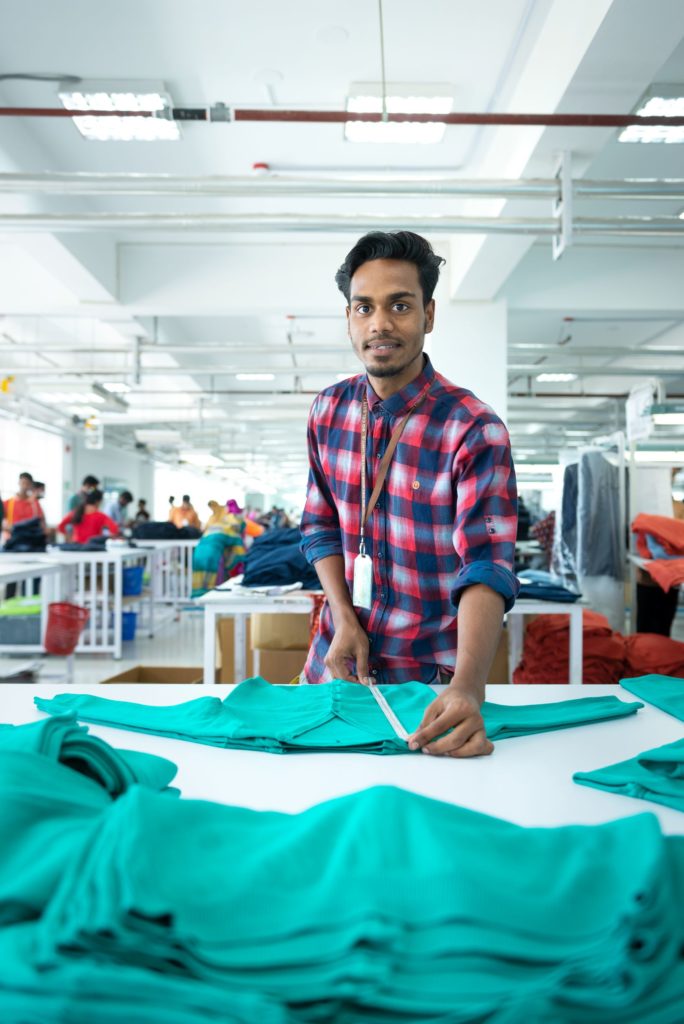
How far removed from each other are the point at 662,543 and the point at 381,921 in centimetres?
452

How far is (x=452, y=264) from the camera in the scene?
6.68m

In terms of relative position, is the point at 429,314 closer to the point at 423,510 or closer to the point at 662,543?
the point at 423,510

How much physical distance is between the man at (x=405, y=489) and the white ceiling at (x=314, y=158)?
2324 millimetres

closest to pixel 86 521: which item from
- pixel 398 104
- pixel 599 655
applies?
pixel 398 104

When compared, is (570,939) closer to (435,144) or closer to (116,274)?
(435,144)

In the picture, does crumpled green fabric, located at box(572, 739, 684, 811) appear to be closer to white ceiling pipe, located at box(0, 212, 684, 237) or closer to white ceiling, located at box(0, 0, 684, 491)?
white ceiling, located at box(0, 0, 684, 491)

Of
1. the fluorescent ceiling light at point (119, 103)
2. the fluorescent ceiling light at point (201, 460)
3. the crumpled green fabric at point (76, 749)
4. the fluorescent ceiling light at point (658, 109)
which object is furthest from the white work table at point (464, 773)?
the fluorescent ceiling light at point (201, 460)

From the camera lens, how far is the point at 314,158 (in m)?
5.33

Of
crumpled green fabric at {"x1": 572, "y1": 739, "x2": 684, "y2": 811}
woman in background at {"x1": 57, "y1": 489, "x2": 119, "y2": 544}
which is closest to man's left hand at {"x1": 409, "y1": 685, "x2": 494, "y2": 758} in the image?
crumpled green fabric at {"x1": 572, "y1": 739, "x2": 684, "y2": 811}

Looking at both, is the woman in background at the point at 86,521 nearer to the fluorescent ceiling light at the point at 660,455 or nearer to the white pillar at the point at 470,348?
the white pillar at the point at 470,348

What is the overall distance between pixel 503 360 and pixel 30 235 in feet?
13.9

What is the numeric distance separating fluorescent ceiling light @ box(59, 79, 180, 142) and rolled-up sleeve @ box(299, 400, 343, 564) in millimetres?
3226

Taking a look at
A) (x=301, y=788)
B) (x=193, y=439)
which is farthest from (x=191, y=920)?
(x=193, y=439)

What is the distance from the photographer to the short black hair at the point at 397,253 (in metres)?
1.50
